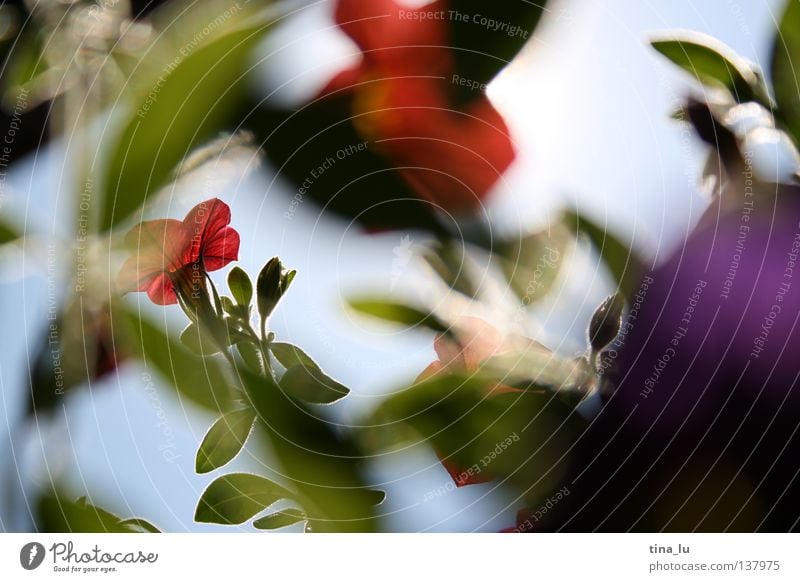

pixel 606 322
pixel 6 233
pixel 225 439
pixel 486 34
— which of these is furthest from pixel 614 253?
pixel 6 233

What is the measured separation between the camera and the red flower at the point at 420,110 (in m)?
0.38

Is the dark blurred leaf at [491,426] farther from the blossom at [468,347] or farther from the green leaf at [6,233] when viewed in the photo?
the green leaf at [6,233]

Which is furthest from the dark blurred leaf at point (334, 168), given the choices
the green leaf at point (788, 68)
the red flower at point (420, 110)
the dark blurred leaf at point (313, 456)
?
the green leaf at point (788, 68)

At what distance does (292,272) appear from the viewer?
1.31 ft

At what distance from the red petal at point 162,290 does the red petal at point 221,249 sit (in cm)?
2

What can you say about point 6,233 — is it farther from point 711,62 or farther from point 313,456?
point 711,62

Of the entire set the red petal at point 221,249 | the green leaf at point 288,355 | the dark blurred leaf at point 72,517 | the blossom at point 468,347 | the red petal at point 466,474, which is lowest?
the red petal at point 466,474

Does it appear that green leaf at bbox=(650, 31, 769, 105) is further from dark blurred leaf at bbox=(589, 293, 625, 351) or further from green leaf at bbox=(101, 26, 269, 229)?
green leaf at bbox=(101, 26, 269, 229)

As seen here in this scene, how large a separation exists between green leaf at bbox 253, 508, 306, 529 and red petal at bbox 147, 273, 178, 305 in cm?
13

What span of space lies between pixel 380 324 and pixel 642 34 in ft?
0.78

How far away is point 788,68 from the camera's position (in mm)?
415

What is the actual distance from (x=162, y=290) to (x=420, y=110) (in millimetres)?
175
